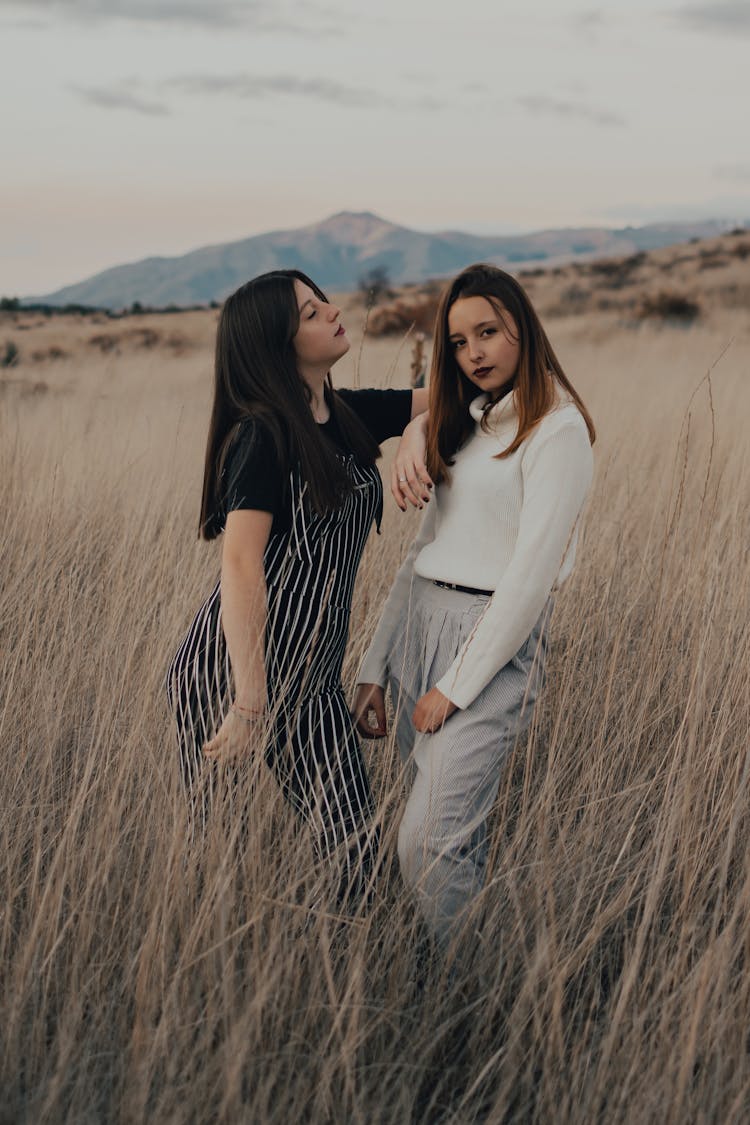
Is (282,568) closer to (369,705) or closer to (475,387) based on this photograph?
(369,705)

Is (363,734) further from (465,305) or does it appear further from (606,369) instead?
(606,369)

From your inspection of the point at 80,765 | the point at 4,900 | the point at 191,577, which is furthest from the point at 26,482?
the point at 4,900

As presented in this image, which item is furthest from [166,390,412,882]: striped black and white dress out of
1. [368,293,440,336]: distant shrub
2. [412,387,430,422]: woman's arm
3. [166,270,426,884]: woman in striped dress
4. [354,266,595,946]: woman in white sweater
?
[368,293,440,336]: distant shrub

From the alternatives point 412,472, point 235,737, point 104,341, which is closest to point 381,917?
point 235,737

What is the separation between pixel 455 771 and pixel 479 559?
0.42 m

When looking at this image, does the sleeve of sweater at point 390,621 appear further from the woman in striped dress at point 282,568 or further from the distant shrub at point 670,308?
the distant shrub at point 670,308

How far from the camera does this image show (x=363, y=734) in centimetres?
225

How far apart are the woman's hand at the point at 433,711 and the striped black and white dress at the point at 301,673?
217 millimetres

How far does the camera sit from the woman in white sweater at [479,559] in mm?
1831

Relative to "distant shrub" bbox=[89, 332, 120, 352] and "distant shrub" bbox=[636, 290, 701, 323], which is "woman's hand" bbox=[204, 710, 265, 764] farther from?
"distant shrub" bbox=[89, 332, 120, 352]

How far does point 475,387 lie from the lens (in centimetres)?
210

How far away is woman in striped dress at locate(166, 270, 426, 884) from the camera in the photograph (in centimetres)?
193

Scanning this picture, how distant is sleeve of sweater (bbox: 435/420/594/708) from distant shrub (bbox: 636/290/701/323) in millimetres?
17740

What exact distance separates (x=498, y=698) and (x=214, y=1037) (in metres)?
0.78
